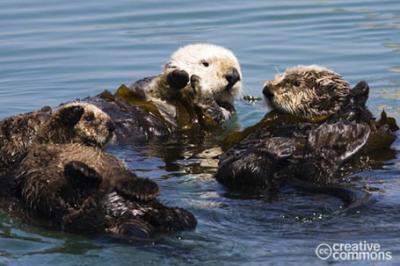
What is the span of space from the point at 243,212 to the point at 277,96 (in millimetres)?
1857

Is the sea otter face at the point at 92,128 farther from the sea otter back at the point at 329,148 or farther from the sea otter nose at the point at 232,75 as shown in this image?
the sea otter nose at the point at 232,75

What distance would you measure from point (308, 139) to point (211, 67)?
1845 millimetres

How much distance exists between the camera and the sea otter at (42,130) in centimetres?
657

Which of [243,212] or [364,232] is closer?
[364,232]

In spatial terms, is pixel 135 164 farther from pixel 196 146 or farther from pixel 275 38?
pixel 275 38

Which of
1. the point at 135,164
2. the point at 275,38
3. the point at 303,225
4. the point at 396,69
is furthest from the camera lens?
the point at 275,38

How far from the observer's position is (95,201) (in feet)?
18.8

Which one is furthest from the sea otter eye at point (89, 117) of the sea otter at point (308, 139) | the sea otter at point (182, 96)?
the sea otter at point (182, 96)

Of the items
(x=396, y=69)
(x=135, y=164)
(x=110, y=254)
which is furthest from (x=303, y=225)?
(x=396, y=69)

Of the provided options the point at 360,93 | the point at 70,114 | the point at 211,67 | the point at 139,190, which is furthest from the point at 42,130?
the point at 360,93

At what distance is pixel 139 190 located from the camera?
223 inches

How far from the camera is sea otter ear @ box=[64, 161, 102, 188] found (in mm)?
5660

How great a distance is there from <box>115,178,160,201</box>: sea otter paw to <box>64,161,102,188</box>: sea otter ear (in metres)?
0.14
